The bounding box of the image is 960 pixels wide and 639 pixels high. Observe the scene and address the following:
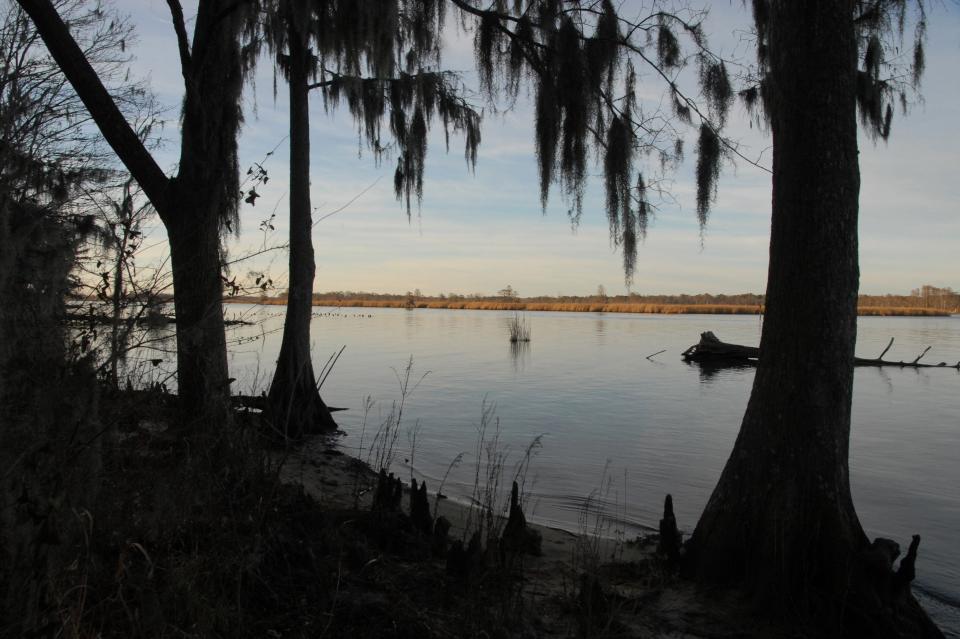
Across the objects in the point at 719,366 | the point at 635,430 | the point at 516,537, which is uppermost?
the point at 516,537

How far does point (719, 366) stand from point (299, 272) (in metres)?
17.0

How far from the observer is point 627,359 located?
24.6 meters

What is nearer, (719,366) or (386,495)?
(386,495)

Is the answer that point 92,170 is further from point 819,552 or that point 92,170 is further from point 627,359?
point 627,359

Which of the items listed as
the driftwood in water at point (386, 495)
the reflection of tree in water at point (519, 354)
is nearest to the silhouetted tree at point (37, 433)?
the driftwood in water at point (386, 495)

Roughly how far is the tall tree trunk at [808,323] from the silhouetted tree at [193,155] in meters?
3.46

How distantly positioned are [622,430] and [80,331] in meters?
9.22

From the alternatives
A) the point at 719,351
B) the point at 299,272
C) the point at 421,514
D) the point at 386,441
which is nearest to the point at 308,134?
the point at 299,272

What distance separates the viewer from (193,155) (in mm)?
5691

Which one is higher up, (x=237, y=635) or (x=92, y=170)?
(x=92, y=170)

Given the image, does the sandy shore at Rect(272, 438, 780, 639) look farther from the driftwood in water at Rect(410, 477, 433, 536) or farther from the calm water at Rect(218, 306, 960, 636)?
the calm water at Rect(218, 306, 960, 636)

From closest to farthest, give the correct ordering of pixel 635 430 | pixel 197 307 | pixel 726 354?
pixel 197 307, pixel 635 430, pixel 726 354

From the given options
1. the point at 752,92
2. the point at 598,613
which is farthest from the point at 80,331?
the point at 752,92

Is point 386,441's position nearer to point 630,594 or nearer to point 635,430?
point 635,430
